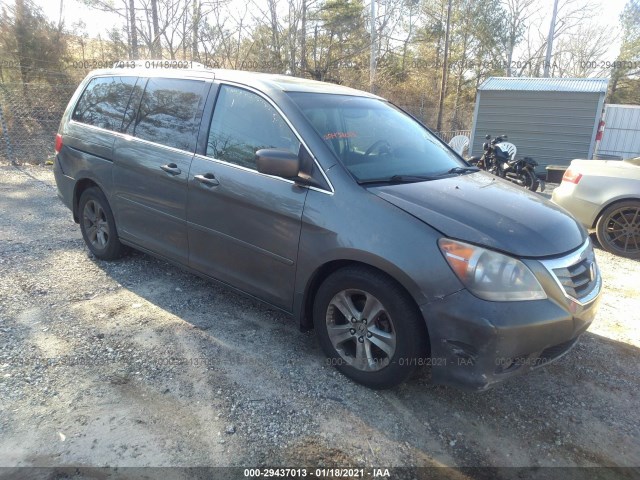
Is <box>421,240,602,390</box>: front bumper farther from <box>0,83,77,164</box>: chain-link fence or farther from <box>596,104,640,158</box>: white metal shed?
<box>596,104,640,158</box>: white metal shed

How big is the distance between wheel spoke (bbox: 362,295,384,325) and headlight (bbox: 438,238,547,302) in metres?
0.50

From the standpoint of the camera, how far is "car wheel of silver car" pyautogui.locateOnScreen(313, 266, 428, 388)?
2547 millimetres

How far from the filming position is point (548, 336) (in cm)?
242

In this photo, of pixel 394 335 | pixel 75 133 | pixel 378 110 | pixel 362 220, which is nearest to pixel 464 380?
pixel 394 335

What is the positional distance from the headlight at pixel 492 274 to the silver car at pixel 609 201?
395 cm

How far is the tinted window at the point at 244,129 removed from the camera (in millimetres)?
3104

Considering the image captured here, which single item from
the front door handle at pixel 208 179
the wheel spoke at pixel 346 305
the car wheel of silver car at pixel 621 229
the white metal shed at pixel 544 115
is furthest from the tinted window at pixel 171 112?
the white metal shed at pixel 544 115

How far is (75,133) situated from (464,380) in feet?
13.9

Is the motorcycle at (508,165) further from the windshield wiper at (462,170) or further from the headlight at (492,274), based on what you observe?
the headlight at (492,274)

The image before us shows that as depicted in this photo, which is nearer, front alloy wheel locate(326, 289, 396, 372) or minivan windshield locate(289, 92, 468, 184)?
front alloy wheel locate(326, 289, 396, 372)

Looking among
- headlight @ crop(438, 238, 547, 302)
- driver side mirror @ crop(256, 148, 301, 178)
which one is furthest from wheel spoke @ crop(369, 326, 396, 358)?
driver side mirror @ crop(256, 148, 301, 178)

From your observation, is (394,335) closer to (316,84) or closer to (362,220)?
(362,220)

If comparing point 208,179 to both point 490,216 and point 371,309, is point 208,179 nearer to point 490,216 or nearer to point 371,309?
point 371,309

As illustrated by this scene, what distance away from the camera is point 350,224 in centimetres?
266
